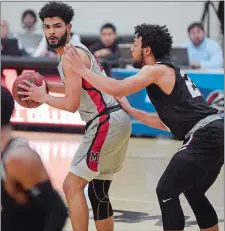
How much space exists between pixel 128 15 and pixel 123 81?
391 inches

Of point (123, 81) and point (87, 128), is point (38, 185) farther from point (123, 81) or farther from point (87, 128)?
point (87, 128)

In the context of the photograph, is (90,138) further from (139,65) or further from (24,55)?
(24,55)

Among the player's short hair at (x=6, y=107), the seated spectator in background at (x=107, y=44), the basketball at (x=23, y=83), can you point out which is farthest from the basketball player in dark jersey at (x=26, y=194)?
the seated spectator in background at (x=107, y=44)

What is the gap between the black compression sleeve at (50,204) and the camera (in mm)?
2625

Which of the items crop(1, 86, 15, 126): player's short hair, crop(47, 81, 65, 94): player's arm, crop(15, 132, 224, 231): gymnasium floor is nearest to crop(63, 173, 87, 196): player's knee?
crop(15, 132, 224, 231): gymnasium floor

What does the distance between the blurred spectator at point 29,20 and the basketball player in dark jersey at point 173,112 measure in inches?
334

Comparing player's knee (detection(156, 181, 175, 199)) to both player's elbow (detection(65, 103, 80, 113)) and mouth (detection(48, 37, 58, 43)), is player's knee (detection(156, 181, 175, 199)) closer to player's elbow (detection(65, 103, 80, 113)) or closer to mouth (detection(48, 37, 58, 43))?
player's elbow (detection(65, 103, 80, 113))

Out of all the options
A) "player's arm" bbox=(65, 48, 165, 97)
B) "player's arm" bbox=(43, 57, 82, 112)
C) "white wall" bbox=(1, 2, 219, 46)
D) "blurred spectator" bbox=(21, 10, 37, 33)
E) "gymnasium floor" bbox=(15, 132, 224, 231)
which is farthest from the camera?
"white wall" bbox=(1, 2, 219, 46)

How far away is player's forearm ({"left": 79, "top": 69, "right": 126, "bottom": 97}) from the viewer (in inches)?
166

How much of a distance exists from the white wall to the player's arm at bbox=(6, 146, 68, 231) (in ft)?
36.2

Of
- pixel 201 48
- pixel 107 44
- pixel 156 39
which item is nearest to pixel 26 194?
pixel 156 39

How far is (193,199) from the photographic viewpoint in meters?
4.63

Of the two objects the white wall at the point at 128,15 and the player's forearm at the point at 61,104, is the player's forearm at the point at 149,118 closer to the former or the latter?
the player's forearm at the point at 61,104

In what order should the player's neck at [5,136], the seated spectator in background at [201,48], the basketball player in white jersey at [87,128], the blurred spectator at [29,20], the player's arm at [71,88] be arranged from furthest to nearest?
the blurred spectator at [29,20] → the seated spectator in background at [201,48] → the basketball player in white jersey at [87,128] → the player's arm at [71,88] → the player's neck at [5,136]
